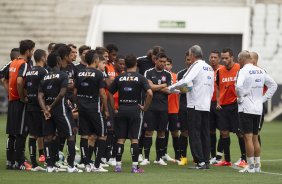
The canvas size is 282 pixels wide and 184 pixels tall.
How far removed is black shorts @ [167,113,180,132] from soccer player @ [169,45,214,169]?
1838mm

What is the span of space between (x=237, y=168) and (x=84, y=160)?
326 cm

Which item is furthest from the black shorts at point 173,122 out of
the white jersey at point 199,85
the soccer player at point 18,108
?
the soccer player at point 18,108

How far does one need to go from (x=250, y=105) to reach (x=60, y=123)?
3.47 meters

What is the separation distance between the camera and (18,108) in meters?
18.0

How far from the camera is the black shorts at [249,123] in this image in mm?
17969

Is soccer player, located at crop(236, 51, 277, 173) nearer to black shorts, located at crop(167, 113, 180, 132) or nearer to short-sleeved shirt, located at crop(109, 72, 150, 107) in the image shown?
short-sleeved shirt, located at crop(109, 72, 150, 107)

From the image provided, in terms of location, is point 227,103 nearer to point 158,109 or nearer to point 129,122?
point 158,109

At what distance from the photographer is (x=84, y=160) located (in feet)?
57.9

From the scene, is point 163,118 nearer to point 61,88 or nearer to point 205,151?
point 205,151

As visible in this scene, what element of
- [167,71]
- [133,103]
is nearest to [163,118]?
[167,71]

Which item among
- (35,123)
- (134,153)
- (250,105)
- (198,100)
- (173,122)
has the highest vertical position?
(198,100)

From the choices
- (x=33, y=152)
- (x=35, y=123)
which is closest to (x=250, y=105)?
(x=35, y=123)

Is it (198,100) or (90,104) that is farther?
(198,100)

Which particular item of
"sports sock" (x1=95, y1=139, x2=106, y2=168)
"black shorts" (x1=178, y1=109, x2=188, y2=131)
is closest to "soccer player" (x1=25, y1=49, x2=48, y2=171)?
"sports sock" (x1=95, y1=139, x2=106, y2=168)
